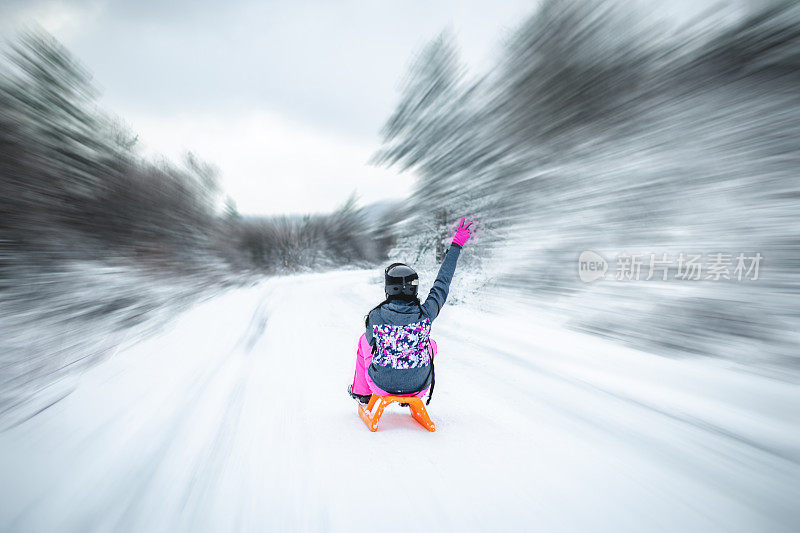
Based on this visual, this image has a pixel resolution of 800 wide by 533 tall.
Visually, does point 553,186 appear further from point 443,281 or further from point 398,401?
point 398,401

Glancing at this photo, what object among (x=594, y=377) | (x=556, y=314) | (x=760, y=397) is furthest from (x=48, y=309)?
(x=760, y=397)

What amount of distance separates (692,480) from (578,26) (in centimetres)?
728

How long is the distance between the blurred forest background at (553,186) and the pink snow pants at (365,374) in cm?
343

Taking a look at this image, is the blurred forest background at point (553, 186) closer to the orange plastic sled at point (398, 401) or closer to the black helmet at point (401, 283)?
the orange plastic sled at point (398, 401)

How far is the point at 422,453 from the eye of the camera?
2.24 meters

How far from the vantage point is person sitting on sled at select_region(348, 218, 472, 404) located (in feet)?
7.59

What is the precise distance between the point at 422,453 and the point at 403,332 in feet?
2.97

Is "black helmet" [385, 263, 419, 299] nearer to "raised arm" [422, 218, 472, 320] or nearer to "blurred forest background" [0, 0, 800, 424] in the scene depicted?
"raised arm" [422, 218, 472, 320]

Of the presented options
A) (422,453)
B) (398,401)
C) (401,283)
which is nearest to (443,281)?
(401,283)

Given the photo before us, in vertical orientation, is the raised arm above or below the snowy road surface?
above

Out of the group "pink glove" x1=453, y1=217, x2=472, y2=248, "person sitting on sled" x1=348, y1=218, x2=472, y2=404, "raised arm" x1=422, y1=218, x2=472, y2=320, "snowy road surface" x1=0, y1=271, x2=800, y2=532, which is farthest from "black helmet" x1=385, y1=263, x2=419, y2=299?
"snowy road surface" x1=0, y1=271, x2=800, y2=532

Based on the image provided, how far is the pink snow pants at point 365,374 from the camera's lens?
8.25ft

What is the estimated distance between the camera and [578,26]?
18.8 feet

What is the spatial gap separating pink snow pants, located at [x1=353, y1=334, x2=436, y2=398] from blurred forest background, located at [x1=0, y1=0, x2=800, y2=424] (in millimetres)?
3433
